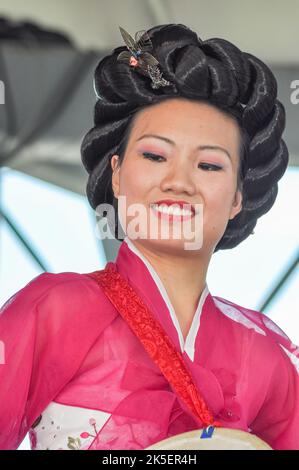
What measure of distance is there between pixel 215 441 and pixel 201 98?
0.60m

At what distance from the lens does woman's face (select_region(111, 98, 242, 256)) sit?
1.60 metres

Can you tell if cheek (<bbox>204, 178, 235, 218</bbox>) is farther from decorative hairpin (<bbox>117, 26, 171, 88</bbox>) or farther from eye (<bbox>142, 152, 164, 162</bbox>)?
decorative hairpin (<bbox>117, 26, 171, 88</bbox>)

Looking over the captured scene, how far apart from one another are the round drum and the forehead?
1.68 ft

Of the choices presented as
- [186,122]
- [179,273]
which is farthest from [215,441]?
[186,122]

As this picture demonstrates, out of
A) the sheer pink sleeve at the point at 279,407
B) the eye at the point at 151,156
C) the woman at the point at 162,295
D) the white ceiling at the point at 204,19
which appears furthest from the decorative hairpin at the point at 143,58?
the white ceiling at the point at 204,19

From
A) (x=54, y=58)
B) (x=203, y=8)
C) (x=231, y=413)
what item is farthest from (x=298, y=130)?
(x=231, y=413)

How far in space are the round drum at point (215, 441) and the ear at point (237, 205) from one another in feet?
1.39

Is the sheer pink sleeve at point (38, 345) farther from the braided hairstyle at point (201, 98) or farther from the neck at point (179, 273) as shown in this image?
the braided hairstyle at point (201, 98)

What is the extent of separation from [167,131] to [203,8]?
3.05ft

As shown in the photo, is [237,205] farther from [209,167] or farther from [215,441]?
[215,441]

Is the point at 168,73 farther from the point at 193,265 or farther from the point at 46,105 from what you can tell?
the point at 46,105

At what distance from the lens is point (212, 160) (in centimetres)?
163

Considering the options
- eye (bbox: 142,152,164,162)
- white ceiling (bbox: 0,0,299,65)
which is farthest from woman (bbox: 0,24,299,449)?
white ceiling (bbox: 0,0,299,65)

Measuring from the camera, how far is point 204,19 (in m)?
2.44
